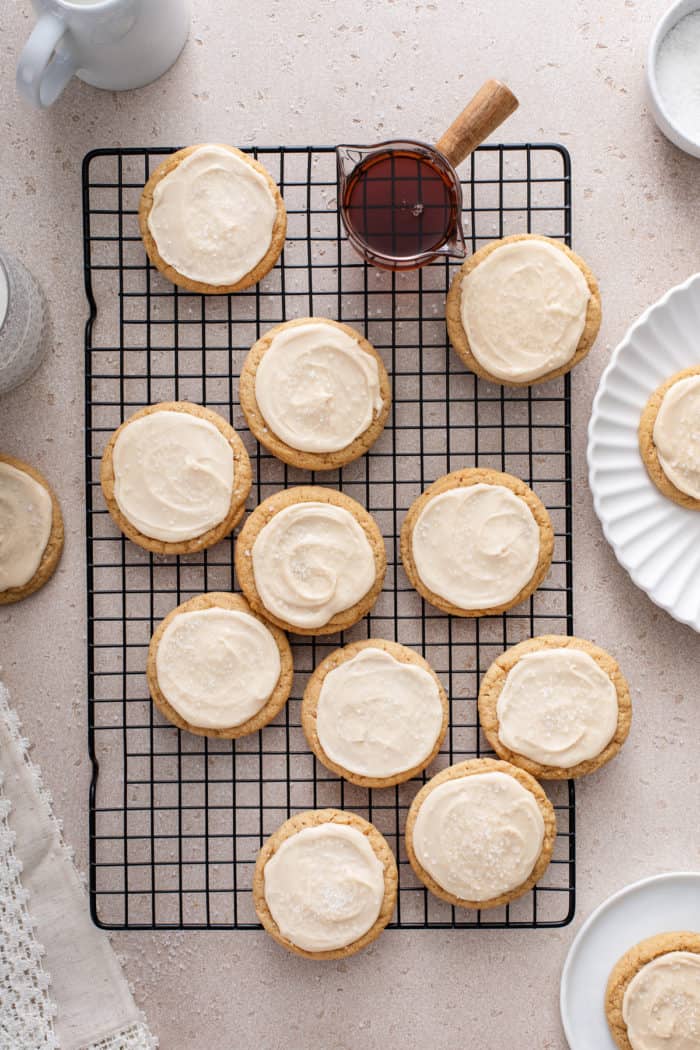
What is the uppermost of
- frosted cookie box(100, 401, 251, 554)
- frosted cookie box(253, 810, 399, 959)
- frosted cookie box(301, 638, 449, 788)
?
frosted cookie box(100, 401, 251, 554)

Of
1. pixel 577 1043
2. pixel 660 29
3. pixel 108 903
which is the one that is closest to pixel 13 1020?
pixel 108 903

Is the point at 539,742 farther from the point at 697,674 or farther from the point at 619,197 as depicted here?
the point at 619,197

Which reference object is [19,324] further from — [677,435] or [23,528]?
[677,435]

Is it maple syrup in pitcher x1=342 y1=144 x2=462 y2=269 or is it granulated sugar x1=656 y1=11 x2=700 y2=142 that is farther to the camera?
granulated sugar x1=656 y1=11 x2=700 y2=142

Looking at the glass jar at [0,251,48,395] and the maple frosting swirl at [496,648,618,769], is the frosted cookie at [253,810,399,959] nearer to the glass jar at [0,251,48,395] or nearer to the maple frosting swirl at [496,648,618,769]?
the maple frosting swirl at [496,648,618,769]

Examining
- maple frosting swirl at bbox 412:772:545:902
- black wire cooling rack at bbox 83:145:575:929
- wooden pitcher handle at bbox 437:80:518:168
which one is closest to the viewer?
wooden pitcher handle at bbox 437:80:518:168

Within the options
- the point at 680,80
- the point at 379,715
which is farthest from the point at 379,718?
the point at 680,80

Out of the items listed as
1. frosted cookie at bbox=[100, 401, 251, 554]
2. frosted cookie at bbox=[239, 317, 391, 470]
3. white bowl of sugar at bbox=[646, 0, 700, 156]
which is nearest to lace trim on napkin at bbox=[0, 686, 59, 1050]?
frosted cookie at bbox=[100, 401, 251, 554]
